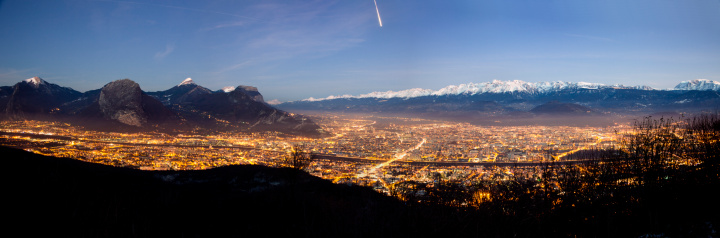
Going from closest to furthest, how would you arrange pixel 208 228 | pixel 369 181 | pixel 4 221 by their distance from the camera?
pixel 4 221 < pixel 208 228 < pixel 369 181

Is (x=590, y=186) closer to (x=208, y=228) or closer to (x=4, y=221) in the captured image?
Answer: (x=208, y=228)

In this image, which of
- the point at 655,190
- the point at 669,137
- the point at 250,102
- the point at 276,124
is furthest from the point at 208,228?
the point at 250,102

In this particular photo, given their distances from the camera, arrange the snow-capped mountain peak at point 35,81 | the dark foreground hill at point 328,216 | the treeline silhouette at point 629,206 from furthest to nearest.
Result: 1. the snow-capped mountain peak at point 35,81
2. the treeline silhouette at point 629,206
3. the dark foreground hill at point 328,216

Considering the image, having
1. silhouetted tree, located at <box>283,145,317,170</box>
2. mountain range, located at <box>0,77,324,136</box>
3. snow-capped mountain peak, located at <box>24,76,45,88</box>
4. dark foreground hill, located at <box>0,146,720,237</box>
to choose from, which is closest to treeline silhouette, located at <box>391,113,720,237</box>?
dark foreground hill, located at <box>0,146,720,237</box>

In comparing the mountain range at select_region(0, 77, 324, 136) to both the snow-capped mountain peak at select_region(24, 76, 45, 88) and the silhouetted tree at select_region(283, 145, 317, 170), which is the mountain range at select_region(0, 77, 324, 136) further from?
the silhouetted tree at select_region(283, 145, 317, 170)

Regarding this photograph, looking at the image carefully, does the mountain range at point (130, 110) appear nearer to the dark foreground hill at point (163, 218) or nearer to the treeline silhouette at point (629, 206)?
the dark foreground hill at point (163, 218)

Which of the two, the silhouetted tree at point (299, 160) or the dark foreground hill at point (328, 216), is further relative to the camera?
the silhouetted tree at point (299, 160)

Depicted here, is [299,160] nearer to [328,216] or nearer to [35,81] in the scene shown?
[328,216]

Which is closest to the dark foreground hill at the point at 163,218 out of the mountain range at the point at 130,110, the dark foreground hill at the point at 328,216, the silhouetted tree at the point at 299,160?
the dark foreground hill at the point at 328,216
